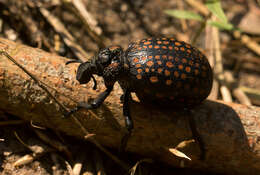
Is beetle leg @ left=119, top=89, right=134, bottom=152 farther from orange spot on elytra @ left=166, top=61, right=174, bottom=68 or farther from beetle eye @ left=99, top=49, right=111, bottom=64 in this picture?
orange spot on elytra @ left=166, top=61, right=174, bottom=68

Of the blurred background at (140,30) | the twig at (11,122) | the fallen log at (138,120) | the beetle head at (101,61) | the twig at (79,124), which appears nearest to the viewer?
the twig at (79,124)

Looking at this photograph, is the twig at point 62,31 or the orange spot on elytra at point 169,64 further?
the twig at point 62,31

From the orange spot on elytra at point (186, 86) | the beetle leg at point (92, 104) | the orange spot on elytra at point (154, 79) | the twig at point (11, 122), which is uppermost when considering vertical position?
the orange spot on elytra at point (154, 79)

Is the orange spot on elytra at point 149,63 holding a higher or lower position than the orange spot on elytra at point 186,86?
higher

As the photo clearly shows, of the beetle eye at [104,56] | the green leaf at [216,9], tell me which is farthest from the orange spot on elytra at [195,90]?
the green leaf at [216,9]

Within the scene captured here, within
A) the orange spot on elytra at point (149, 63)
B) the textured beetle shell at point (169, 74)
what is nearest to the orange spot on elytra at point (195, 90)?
the textured beetle shell at point (169, 74)

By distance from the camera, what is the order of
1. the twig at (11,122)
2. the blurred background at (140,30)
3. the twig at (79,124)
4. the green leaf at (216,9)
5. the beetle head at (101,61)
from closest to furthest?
the twig at (79,124) → the twig at (11,122) → the beetle head at (101,61) → the green leaf at (216,9) → the blurred background at (140,30)

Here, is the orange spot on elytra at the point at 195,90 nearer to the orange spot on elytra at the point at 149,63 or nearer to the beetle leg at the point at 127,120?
the orange spot on elytra at the point at 149,63

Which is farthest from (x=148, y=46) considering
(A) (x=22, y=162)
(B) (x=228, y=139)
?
(A) (x=22, y=162)
